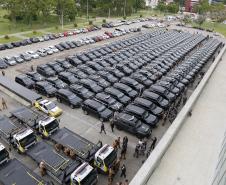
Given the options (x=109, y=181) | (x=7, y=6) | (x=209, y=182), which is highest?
(x=7, y=6)

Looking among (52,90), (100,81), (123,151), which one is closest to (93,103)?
(100,81)

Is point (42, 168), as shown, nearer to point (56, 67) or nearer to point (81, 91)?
point (81, 91)

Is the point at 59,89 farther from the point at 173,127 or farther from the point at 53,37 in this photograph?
the point at 53,37

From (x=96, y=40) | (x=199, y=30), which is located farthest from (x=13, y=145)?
(x=199, y=30)

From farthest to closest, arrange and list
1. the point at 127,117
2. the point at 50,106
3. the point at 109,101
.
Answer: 1. the point at 109,101
2. the point at 50,106
3. the point at 127,117

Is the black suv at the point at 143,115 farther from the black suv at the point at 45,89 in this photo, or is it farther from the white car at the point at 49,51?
the white car at the point at 49,51

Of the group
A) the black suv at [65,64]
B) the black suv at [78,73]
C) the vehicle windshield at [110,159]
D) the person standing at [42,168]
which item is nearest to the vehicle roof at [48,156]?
the person standing at [42,168]

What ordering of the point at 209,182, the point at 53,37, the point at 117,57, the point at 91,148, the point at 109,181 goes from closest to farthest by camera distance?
the point at 209,182 < the point at 109,181 < the point at 91,148 < the point at 117,57 < the point at 53,37
